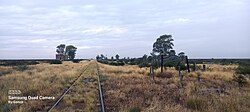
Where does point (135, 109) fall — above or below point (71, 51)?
below

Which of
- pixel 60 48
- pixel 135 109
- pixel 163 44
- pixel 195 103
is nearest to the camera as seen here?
pixel 135 109

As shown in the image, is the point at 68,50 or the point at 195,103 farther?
the point at 68,50

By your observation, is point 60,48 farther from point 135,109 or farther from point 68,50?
point 135,109

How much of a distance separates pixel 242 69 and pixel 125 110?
69.7 ft

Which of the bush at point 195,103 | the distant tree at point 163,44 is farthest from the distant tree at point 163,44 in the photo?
the bush at point 195,103

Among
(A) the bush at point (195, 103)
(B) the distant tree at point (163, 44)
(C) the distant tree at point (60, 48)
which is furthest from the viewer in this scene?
(C) the distant tree at point (60, 48)

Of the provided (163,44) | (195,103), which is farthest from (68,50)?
(195,103)

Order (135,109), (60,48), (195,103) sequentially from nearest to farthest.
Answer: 1. (135,109)
2. (195,103)
3. (60,48)

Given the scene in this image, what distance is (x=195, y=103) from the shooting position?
1027 cm

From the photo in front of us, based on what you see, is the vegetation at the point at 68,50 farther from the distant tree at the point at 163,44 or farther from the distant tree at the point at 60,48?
the distant tree at the point at 163,44

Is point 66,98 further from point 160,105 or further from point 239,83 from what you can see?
point 239,83

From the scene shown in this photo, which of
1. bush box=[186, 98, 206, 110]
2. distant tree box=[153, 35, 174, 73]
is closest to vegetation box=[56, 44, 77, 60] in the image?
distant tree box=[153, 35, 174, 73]

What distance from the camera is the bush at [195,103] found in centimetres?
991

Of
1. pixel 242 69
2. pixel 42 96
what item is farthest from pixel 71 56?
pixel 42 96
